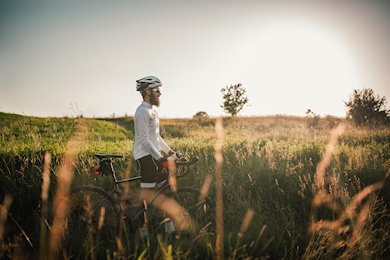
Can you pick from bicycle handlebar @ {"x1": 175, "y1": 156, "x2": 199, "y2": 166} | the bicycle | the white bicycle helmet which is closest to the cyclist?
the white bicycle helmet

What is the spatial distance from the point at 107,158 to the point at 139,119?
79cm

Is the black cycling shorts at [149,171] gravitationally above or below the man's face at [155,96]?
below

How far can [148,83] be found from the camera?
13.5 ft

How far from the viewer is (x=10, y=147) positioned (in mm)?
7246

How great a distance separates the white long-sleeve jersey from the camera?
3.90 metres

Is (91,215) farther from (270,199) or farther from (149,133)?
(270,199)

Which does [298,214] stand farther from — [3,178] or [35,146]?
[35,146]

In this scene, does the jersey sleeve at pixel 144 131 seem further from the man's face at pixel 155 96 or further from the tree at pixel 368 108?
the tree at pixel 368 108

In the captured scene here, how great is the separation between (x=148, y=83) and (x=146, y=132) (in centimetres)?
80

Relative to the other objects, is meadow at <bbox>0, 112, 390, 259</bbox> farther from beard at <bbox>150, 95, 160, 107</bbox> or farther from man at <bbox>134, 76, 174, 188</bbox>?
beard at <bbox>150, 95, 160, 107</bbox>

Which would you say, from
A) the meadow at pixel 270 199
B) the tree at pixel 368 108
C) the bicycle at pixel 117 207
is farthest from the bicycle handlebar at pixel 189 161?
the tree at pixel 368 108

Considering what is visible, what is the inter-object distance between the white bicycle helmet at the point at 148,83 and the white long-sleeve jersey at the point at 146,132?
27cm

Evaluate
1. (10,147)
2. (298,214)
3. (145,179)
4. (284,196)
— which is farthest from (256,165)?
(10,147)

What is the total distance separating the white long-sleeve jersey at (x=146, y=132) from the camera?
3.90m
